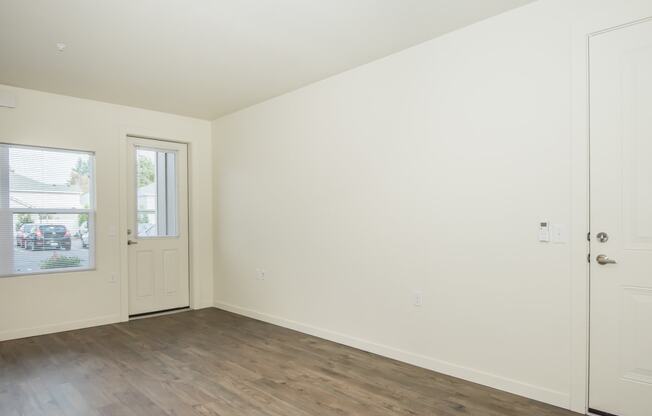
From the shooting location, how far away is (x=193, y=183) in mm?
5551

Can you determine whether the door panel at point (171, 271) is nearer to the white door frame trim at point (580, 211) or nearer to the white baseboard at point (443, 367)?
the white baseboard at point (443, 367)

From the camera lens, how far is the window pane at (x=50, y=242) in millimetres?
4262

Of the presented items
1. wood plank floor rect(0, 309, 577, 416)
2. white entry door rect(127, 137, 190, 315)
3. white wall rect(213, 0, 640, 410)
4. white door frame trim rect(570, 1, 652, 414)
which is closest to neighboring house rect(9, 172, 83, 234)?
white entry door rect(127, 137, 190, 315)

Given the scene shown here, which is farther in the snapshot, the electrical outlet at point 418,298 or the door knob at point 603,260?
the electrical outlet at point 418,298

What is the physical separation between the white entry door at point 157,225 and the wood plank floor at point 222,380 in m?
1.00

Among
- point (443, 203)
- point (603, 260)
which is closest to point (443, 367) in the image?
point (443, 203)

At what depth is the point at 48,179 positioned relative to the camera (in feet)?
14.7

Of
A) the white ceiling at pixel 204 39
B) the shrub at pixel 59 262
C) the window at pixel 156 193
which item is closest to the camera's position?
the white ceiling at pixel 204 39

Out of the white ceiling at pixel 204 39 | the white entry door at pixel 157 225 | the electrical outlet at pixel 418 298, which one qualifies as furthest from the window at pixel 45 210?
the electrical outlet at pixel 418 298

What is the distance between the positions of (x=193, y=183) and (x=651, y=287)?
4.95 metres

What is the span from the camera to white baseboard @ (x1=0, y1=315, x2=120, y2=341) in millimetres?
4156

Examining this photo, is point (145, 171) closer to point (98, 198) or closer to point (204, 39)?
point (98, 198)

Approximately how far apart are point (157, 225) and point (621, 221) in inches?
194

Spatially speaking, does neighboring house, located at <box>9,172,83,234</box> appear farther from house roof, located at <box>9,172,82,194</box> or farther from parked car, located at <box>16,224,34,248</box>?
parked car, located at <box>16,224,34,248</box>
